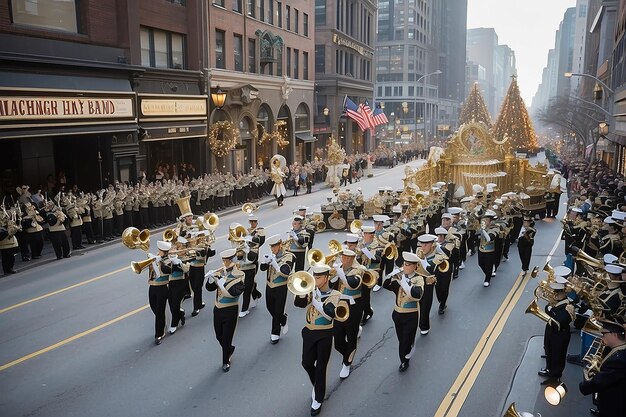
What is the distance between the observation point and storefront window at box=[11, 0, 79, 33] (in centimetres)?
2034

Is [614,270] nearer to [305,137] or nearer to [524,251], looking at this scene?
[524,251]

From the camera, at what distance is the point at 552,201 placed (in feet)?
80.8

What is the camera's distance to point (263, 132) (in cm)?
3903

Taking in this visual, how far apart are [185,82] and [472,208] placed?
19093 millimetres

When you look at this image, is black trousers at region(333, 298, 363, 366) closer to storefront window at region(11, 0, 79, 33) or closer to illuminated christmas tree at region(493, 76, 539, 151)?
storefront window at region(11, 0, 79, 33)

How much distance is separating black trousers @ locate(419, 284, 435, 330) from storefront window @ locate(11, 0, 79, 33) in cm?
1825

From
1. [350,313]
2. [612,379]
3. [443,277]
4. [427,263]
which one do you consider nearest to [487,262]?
[443,277]

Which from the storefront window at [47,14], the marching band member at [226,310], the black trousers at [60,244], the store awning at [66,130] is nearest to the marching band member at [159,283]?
the marching band member at [226,310]

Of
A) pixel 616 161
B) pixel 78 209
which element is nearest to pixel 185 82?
pixel 78 209

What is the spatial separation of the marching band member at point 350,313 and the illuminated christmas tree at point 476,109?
4102 cm

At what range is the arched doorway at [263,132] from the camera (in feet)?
128

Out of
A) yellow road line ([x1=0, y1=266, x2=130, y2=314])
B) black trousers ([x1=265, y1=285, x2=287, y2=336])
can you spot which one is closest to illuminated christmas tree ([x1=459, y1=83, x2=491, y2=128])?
yellow road line ([x1=0, y1=266, x2=130, y2=314])

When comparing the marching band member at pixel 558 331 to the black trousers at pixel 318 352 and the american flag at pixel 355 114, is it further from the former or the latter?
the american flag at pixel 355 114

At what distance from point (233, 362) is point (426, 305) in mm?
3931
